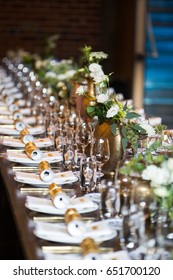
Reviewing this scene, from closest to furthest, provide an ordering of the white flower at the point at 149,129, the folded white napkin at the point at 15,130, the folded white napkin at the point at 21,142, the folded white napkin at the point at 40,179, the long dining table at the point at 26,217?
the long dining table at the point at 26,217
the folded white napkin at the point at 40,179
the white flower at the point at 149,129
the folded white napkin at the point at 21,142
the folded white napkin at the point at 15,130

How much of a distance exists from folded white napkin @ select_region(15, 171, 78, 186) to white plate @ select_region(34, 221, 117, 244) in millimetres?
633

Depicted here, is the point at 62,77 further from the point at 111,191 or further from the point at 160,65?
the point at 160,65

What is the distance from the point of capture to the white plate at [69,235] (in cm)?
222

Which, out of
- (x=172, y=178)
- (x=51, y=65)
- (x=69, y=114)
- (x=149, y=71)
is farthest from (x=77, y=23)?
(x=172, y=178)

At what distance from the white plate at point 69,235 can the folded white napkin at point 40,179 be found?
0.63 meters

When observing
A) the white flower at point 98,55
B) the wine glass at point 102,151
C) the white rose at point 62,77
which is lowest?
the wine glass at point 102,151

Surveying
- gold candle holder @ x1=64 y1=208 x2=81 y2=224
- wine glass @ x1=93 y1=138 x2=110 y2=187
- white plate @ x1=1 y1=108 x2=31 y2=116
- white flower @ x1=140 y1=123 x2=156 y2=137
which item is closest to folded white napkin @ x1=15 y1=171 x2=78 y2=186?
wine glass @ x1=93 y1=138 x2=110 y2=187

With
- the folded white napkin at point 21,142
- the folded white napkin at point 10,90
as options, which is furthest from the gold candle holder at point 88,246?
the folded white napkin at point 10,90

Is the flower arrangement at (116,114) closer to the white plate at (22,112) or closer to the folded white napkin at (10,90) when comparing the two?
the white plate at (22,112)

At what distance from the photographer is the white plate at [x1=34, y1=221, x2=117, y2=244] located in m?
2.22

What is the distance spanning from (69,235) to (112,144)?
4.09 ft

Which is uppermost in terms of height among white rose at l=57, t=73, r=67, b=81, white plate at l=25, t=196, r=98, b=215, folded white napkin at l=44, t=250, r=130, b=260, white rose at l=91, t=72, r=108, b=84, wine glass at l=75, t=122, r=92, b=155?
white rose at l=57, t=73, r=67, b=81

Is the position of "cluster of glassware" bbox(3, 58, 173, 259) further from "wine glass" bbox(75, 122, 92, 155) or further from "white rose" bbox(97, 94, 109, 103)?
"white rose" bbox(97, 94, 109, 103)

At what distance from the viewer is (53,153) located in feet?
11.6
